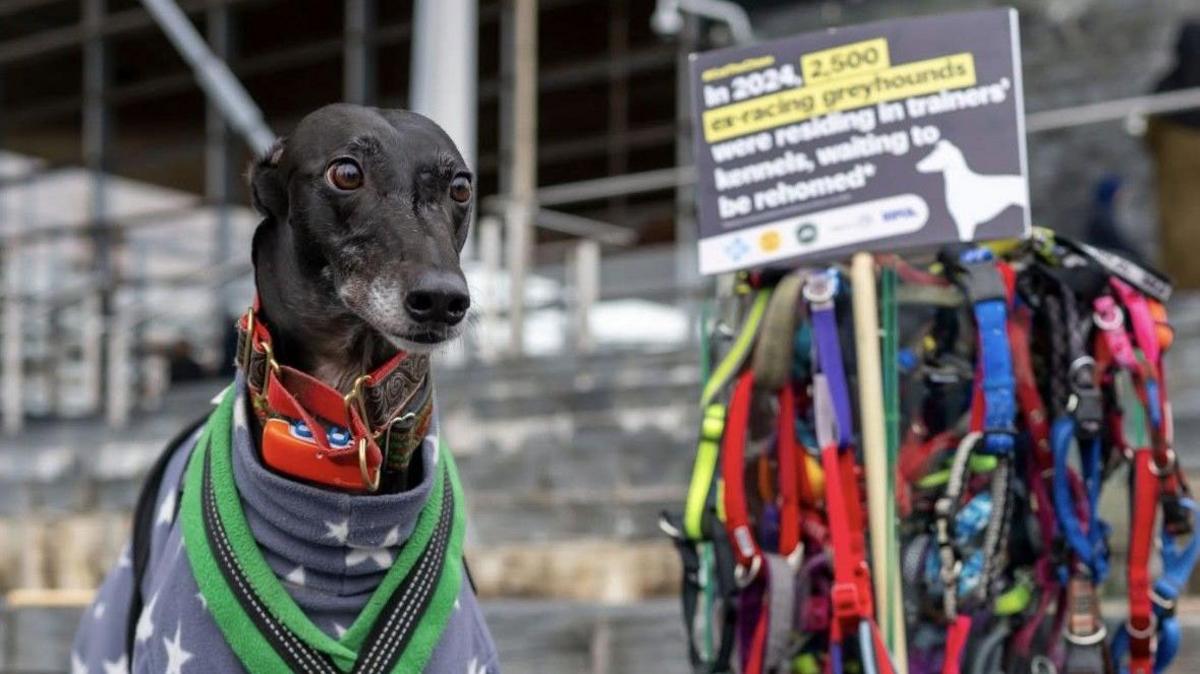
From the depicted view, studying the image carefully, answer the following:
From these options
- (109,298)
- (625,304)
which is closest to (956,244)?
(625,304)

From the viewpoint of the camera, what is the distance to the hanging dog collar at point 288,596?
2.33 metres

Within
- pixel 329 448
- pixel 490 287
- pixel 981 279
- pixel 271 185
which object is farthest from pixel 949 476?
pixel 490 287

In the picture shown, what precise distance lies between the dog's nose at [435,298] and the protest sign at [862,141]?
1.21m

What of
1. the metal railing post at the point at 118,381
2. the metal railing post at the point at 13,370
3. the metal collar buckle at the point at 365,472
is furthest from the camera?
the metal railing post at the point at 13,370

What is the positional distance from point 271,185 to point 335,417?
0.37 meters

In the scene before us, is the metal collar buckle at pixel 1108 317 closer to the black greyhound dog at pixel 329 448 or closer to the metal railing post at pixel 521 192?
the black greyhound dog at pixel 329 448

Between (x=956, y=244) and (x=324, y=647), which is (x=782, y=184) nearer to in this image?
(x=956, y=244)

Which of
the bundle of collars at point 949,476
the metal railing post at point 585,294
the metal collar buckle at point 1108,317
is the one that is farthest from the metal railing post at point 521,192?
the metal collar buckle at point 1108,317

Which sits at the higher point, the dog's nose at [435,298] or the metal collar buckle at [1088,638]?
the dog's nose at [435,298]

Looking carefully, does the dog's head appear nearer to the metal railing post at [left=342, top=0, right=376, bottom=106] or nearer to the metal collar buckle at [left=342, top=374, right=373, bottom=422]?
the metal collar buckle at [left=342, top=374, right=373, bottom=422]

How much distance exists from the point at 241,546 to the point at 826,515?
1.29 m

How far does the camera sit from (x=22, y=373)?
36.8ft

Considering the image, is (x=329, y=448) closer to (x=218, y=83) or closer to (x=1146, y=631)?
(x=1146, y=631)

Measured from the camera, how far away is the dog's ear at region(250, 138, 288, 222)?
8.02 ft
